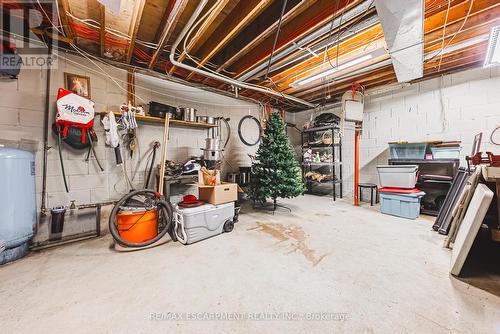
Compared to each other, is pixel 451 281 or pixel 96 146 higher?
pixel 96 146

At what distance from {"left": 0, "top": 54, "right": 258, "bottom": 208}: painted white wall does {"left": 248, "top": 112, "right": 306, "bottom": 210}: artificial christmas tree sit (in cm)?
132

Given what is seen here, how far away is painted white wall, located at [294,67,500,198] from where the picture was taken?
304cm

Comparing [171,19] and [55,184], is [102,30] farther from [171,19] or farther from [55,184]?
[55,184]

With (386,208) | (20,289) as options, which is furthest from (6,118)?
(386,208)

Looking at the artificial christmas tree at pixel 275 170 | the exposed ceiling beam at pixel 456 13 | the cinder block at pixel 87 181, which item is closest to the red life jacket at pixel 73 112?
the cinder block at pixel 87 181

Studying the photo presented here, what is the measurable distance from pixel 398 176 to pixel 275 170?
83.2 inches

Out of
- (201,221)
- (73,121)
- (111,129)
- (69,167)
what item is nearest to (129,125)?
(111,129)

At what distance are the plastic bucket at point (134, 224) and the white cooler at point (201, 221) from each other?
0.32 metres

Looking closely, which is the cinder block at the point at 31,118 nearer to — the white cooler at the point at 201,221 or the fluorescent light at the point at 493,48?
the white cooler at the point at 201,221

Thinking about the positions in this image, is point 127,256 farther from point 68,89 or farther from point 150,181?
point 68,89

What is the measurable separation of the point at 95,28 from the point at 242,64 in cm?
197

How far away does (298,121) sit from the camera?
589cm

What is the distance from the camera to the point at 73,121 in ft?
7.50

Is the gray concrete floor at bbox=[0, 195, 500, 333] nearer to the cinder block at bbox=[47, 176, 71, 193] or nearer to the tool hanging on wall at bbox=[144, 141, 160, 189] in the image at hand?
the cinder block at bbox=[47, 176, 71, 193]
